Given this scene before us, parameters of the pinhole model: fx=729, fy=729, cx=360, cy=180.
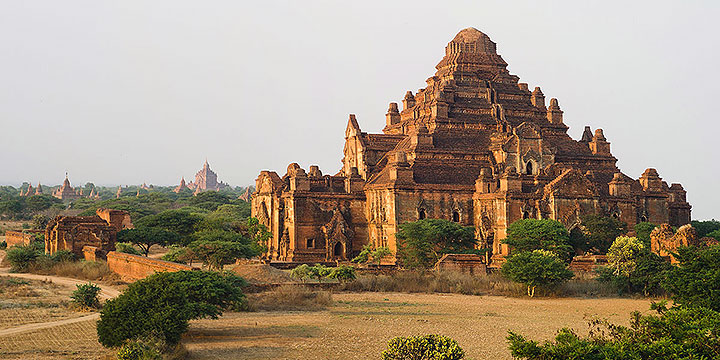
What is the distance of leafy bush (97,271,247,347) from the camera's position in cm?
1961

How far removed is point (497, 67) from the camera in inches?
2308

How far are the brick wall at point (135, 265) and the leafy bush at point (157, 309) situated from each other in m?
8.05

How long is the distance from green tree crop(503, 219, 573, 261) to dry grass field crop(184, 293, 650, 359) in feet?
25.0

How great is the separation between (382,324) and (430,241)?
17514 millimetres

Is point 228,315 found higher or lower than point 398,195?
lower

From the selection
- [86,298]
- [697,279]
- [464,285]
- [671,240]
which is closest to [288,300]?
[86,298]

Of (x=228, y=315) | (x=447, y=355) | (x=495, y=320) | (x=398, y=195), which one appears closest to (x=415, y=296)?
(x=495, y=320)

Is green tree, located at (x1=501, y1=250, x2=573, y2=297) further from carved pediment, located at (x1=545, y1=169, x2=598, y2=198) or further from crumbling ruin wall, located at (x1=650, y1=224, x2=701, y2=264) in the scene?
carved pediment, located at (x1=545, y1=169, x2=598, y2=198)

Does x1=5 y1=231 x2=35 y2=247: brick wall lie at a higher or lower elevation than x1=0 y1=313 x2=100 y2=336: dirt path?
higher

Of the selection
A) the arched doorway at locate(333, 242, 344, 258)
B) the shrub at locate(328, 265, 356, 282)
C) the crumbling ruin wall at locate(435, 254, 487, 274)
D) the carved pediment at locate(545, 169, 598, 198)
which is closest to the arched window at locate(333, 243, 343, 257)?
the arched doorway at locate(333, 242, 344, 258)

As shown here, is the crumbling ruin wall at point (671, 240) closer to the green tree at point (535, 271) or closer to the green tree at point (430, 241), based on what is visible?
the green tree at point (535, 271)

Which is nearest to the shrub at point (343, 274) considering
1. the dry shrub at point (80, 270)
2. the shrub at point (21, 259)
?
the dry shrub at point (80, 270)

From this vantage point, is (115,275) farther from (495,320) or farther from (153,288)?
(495,320)

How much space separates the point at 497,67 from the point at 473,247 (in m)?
19.6
